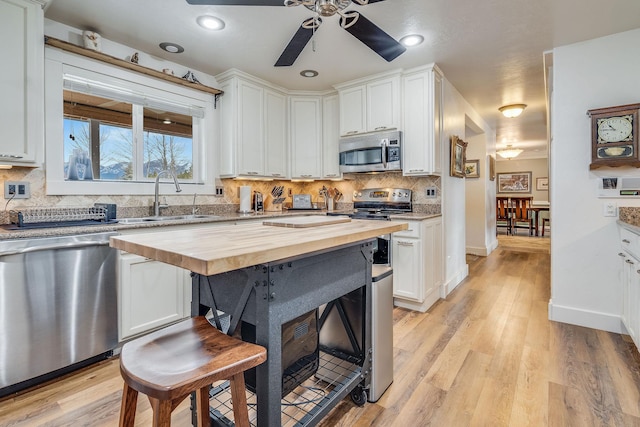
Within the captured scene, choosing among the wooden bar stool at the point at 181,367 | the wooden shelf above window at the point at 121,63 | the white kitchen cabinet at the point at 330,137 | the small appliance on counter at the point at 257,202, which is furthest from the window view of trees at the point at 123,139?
the wooden bar stool at the point at 181,367

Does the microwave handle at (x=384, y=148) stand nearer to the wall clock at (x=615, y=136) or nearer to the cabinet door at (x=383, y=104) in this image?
the cabinet door at (x=383, y=104)

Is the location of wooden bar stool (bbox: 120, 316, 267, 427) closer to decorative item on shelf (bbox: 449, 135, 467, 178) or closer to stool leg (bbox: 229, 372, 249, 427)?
stool leg (bbox: 229, 372, 249, 427)

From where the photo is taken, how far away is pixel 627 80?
2.61 meters

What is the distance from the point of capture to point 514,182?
34.4 feet

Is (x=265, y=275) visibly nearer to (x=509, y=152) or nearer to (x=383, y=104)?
(x=383, y=104)

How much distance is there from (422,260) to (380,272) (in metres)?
1.48

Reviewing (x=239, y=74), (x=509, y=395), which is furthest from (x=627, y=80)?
(x=239, y=74)

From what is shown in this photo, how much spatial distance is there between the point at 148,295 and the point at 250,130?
2077mm

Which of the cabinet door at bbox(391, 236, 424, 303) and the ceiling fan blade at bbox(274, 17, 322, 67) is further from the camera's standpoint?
the cabinet door at bbox(391, 236, 424, 303)

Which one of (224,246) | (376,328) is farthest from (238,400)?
(376,328)

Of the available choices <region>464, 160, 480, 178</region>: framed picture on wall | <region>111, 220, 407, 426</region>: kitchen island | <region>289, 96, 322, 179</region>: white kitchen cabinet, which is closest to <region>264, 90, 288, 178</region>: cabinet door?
<region>289, 96, 322, 179</region>: white kitchen cabinet

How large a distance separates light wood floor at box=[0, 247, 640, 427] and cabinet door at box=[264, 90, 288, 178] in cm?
230

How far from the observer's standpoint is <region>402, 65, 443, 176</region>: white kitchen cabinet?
3316 millimetres

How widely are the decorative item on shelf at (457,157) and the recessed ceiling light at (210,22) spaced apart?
274 cm
